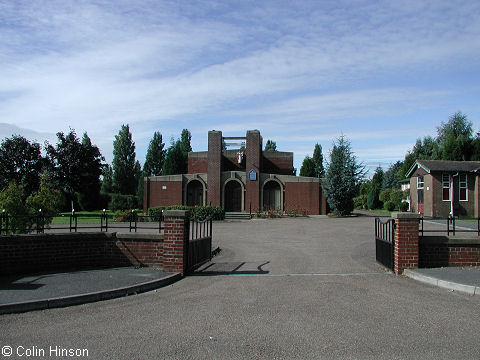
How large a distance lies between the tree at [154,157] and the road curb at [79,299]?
224 feet

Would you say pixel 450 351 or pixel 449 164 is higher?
pixel 449 164

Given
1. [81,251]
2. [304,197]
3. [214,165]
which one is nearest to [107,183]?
[214,165]

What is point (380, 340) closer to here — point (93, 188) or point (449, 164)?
point (449, 164)

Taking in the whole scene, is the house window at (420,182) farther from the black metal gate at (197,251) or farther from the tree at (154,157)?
the tree at (154,157)

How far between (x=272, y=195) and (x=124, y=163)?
122 feet

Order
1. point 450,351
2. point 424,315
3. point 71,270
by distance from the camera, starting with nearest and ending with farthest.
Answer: point 450,351 → point 424,315 → point 71,270

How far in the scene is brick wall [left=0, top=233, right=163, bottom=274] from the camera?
9930mm

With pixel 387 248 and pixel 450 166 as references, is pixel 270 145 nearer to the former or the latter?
pixel 450 166

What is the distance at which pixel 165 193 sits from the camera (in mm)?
38906

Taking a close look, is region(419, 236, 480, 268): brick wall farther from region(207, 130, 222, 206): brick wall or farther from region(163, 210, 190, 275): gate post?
region(207, 130, 222, 206): brick wall

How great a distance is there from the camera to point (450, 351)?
4.95 metres

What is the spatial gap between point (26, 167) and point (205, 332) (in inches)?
2103

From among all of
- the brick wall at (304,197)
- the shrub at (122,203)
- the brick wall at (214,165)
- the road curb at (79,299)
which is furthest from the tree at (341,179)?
the road curb at (79,299)

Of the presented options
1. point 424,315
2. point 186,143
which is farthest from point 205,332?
point 186,143
